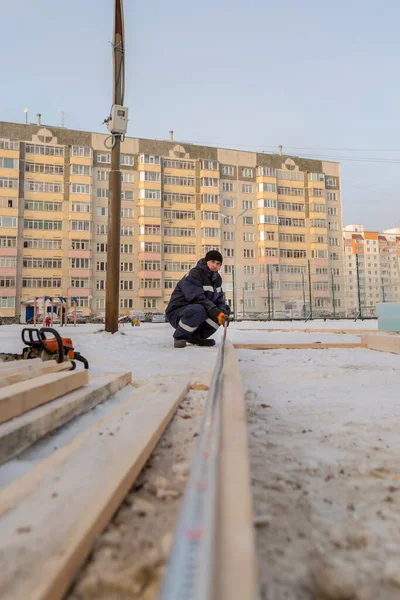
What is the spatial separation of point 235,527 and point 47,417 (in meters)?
1.15

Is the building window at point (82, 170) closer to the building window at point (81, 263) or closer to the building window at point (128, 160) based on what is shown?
the building window at point (128, 160)

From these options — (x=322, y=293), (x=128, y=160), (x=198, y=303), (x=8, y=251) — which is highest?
(x=128, y=160)

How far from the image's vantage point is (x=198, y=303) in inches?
203

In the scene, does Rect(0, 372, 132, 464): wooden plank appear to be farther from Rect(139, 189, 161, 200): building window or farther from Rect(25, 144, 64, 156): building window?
Rect(25, 144, 64, 156): building window

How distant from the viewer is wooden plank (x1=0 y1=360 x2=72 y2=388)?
1.87 m

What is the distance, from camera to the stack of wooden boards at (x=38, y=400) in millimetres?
1305

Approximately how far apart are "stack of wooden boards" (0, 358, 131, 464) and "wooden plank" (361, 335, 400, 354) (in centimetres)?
383

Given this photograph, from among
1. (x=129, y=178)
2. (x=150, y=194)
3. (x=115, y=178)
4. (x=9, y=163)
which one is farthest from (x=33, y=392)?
(x=9, y=163)

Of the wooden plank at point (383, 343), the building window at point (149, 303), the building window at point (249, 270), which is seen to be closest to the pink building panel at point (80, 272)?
the building window at point (149, 303)

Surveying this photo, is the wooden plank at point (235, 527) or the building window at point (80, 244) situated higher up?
the building window at point (80, 244)

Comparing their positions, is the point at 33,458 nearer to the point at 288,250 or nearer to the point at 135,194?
the point at 135,194

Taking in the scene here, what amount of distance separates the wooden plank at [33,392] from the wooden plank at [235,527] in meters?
0.90

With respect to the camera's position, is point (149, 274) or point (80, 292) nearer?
point (80, 292)

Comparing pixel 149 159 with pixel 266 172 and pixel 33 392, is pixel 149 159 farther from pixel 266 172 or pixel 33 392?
pixel 33 392
